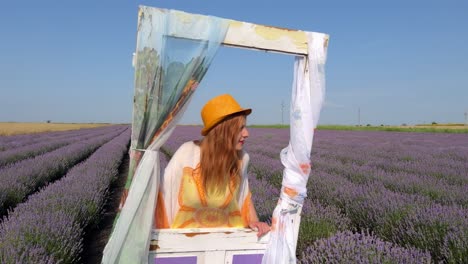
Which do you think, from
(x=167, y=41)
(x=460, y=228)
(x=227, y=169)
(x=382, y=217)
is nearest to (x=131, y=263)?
(x=227, y=169)

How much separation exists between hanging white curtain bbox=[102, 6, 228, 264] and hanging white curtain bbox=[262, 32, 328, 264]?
1.68 ft

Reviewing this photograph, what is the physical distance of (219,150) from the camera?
2.06 m

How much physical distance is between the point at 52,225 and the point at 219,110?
2112 mm

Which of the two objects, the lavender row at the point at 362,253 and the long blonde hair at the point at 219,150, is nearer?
the long blonde hair at the point at 219,150

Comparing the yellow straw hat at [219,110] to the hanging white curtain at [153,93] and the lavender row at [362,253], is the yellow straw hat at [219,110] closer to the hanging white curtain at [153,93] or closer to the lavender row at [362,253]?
the hanging white curtain at [153,93]

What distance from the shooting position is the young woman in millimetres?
2049

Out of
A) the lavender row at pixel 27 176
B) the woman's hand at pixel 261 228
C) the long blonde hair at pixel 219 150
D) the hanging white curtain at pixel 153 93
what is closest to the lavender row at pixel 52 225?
the lavender row at pixel 27 176

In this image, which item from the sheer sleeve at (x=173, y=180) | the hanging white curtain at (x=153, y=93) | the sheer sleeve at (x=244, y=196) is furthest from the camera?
the sheer sleeve at (x=244, y=196)

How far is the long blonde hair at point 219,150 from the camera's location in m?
2.05

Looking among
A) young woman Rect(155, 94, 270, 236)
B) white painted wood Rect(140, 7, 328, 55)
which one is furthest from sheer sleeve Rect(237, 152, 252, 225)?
white painted wood Rect(140, 7, 328, 55)

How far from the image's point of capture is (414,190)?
5691 millimetres

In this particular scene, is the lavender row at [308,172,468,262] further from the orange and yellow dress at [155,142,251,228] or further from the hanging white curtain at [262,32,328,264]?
the orange and yellow dress at [155,142,251,228]

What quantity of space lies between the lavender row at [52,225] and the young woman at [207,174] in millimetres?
1053

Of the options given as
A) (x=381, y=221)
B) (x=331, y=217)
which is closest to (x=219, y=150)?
(x=331, y=217)
